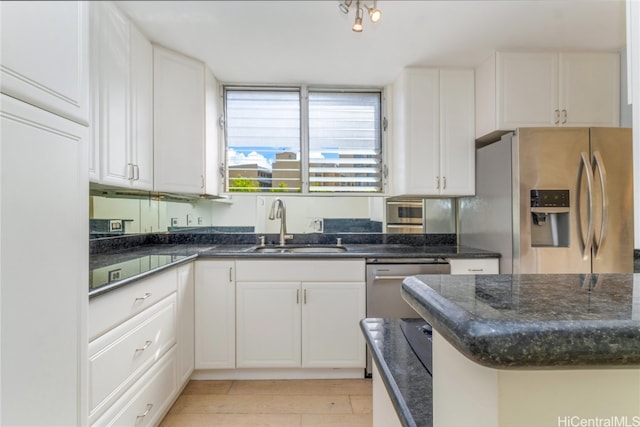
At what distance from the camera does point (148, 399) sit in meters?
1.19

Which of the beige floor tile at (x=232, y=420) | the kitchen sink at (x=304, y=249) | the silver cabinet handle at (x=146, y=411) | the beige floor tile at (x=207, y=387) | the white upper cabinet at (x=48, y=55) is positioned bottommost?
the beige floor tile at (x=232, y=420)

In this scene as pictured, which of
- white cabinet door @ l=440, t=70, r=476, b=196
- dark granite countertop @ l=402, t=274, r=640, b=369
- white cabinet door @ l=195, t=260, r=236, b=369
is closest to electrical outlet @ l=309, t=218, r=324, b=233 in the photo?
white cabinet door @ l=195, t=260, r=236, b=369

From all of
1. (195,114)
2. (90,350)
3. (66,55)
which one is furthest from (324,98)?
(90,350)

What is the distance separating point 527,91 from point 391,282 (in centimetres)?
133

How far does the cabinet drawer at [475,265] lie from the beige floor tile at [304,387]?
81 cm

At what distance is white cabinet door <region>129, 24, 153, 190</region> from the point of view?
1306 mm

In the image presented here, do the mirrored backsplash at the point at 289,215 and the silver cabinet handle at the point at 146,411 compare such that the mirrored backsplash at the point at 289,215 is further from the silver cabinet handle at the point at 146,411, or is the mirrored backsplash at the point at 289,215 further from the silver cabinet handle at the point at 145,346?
the silver cabinet handle at the point at 146,411

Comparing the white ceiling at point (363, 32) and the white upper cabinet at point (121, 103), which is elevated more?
the white ceiling at point (363, 32)

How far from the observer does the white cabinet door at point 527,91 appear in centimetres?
169

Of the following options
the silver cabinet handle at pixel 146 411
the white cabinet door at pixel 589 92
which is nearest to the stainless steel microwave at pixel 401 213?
the white cabinet door at pixel 589 92

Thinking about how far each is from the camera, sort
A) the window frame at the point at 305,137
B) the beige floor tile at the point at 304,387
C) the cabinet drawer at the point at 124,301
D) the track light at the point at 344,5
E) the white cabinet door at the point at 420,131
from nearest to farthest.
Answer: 1. the cabinet drawer at the point at 124,301
2. the track light at the point at 344,5
3. the beige floor tile at the point at 304,387
4. the white cabinet door at the point at 420,131
5. the window frame at the point at 305,137

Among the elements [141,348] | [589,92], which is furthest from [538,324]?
[589,92]

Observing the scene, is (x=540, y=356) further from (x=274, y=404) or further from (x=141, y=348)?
(x=274, y=404)

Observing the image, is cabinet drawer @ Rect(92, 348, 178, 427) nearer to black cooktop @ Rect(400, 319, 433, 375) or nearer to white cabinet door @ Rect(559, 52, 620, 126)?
black cooktop @ Rect(400, 319, 433, 375)
